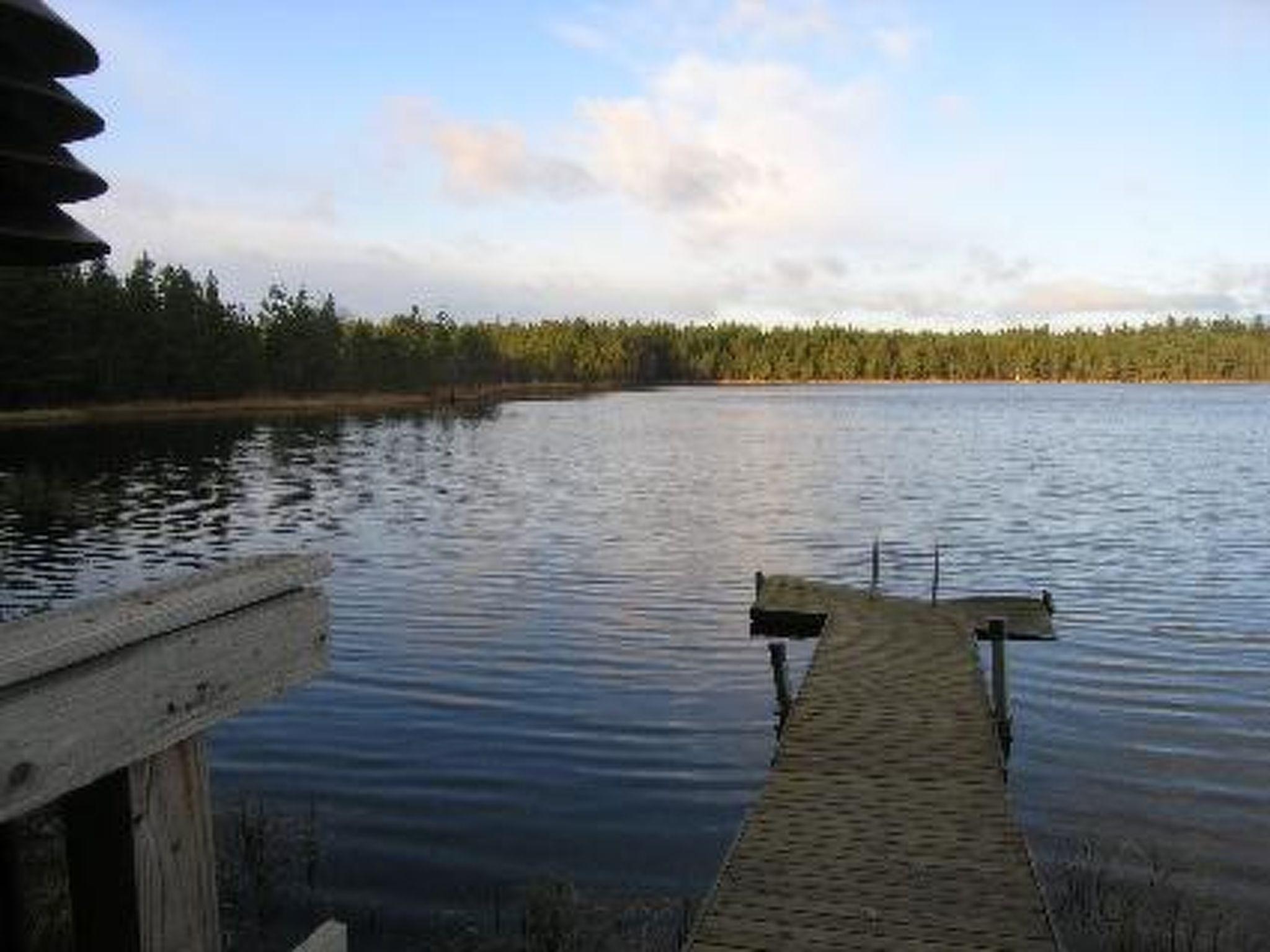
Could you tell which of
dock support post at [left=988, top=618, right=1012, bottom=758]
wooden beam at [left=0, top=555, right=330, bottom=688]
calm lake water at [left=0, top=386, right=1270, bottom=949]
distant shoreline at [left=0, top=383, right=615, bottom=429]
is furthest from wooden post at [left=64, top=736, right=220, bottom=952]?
distant shoreline at [left=0, top=383, right=615, bottom=429]

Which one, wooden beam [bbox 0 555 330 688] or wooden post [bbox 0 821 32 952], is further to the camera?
wooden post [bbox 0 821 32 952]

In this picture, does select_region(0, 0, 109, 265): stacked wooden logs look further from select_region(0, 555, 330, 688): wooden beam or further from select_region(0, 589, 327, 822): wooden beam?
select_region(0, 589, 327, 822): wooden beam

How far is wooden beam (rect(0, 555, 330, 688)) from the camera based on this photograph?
7.86 ft

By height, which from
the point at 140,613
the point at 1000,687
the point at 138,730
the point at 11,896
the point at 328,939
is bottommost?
the point at 1000,687

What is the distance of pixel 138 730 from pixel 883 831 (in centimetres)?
1060

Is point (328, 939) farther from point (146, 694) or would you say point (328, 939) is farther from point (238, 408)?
point (238, 408)

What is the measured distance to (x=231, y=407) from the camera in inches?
5074

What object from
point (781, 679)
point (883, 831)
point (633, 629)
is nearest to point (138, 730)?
point (883, 831)

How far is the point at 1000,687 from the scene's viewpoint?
1950cm

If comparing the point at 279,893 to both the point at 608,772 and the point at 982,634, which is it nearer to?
the point at 608,772

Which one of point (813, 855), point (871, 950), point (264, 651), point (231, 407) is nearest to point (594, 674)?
point (813, 855)

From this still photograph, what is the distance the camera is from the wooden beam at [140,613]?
2.40 m

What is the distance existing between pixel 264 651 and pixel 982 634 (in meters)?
22.2

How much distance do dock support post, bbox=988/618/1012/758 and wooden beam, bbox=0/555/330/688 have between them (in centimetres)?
1625
